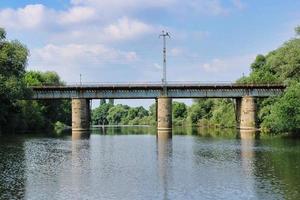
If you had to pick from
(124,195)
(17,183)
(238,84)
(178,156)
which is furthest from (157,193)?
(238,84)

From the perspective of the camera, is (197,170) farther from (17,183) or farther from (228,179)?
(17,183)

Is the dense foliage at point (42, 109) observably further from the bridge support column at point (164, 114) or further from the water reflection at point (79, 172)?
the water reflection at point (79, 172)

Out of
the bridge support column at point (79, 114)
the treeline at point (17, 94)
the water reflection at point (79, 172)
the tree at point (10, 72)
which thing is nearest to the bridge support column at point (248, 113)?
the bridge support column at point (79, 114)

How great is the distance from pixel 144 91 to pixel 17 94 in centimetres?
2955

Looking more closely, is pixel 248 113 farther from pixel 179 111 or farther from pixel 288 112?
pixel 179 111

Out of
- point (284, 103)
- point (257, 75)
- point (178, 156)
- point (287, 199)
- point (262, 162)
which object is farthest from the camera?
point (257, 75)

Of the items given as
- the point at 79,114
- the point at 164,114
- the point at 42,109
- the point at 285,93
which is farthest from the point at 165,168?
the point at 42,109

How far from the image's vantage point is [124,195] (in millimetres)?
27125

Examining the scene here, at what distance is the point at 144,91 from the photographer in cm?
9944

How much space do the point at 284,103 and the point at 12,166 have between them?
40195 millimetres

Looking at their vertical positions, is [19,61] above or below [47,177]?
above

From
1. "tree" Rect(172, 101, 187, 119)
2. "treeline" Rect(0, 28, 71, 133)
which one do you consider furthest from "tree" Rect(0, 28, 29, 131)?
"tree" Rect(172, 101, 187, 119)

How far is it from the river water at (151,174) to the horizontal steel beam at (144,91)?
48.3 metres

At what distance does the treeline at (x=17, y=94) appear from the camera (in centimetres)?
7594
